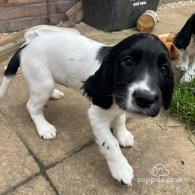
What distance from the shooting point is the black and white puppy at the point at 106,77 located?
201cm

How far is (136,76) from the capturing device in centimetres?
197

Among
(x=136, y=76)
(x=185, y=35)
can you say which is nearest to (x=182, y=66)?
(x=185, y=35)

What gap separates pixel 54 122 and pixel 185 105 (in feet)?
4.31

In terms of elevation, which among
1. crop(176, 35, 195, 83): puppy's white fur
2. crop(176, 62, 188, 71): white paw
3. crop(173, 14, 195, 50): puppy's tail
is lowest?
crop(176, 62, 188, 71): white paw

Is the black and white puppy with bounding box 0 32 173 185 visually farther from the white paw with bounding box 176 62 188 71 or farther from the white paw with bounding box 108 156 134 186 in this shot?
the white paw with bounding box 176 62 188 71

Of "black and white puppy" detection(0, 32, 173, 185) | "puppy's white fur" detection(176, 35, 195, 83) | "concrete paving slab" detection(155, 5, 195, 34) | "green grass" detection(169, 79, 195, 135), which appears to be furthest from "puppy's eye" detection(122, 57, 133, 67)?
"concrete paving slab" detection(155, 5, 195, 34)

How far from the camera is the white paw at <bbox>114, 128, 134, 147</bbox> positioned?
287cm

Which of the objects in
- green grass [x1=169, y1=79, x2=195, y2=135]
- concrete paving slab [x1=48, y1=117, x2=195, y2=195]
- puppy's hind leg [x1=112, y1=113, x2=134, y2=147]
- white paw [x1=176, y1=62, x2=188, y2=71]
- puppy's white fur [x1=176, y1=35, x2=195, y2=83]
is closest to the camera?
concrete paving slab [x1=48, y1=117, x2=195, y2=195]

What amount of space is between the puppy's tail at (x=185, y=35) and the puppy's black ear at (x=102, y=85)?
173cm

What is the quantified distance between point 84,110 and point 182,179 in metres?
1.17

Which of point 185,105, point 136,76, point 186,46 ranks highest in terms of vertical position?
point 136,76

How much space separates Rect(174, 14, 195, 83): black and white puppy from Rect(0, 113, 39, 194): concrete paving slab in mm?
2004

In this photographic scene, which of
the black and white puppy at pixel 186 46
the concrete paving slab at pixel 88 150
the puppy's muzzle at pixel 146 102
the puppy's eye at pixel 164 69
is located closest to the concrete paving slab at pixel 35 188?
the concrete paving slab at pixel 88 150

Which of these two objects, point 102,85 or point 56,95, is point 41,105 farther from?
point 102,85
